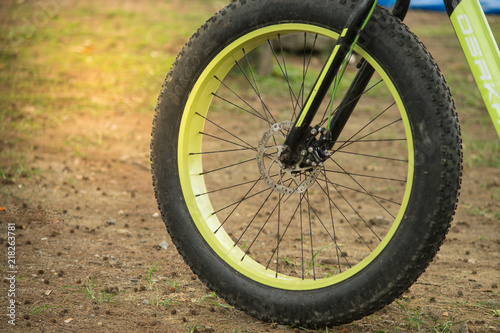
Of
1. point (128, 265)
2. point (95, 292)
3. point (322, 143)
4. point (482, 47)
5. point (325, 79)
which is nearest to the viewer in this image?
point (482, 47)

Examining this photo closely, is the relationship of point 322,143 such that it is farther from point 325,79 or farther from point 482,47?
point 482,47

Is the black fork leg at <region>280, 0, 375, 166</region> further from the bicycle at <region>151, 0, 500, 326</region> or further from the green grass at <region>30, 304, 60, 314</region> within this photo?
the green grass at <region>30, 304, 60, 314</region>

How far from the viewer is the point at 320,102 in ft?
7.97

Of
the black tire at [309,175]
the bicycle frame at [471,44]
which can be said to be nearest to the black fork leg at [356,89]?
the black tire at [309,175]

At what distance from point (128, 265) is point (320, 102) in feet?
4.82

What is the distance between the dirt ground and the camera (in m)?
2.48

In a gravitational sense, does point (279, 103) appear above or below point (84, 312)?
above

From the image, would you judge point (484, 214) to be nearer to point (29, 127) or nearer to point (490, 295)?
point (490, 295)

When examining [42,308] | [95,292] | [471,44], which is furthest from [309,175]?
[42,308]

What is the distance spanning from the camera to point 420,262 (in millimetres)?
2141

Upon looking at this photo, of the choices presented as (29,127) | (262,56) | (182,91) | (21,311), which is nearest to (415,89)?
(182,91)

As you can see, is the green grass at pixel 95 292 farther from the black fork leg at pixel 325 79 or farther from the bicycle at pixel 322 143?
the black fork leg at pixel 325 79

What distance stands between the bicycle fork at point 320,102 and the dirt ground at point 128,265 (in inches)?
30.3

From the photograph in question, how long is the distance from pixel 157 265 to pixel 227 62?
126 centimetres
